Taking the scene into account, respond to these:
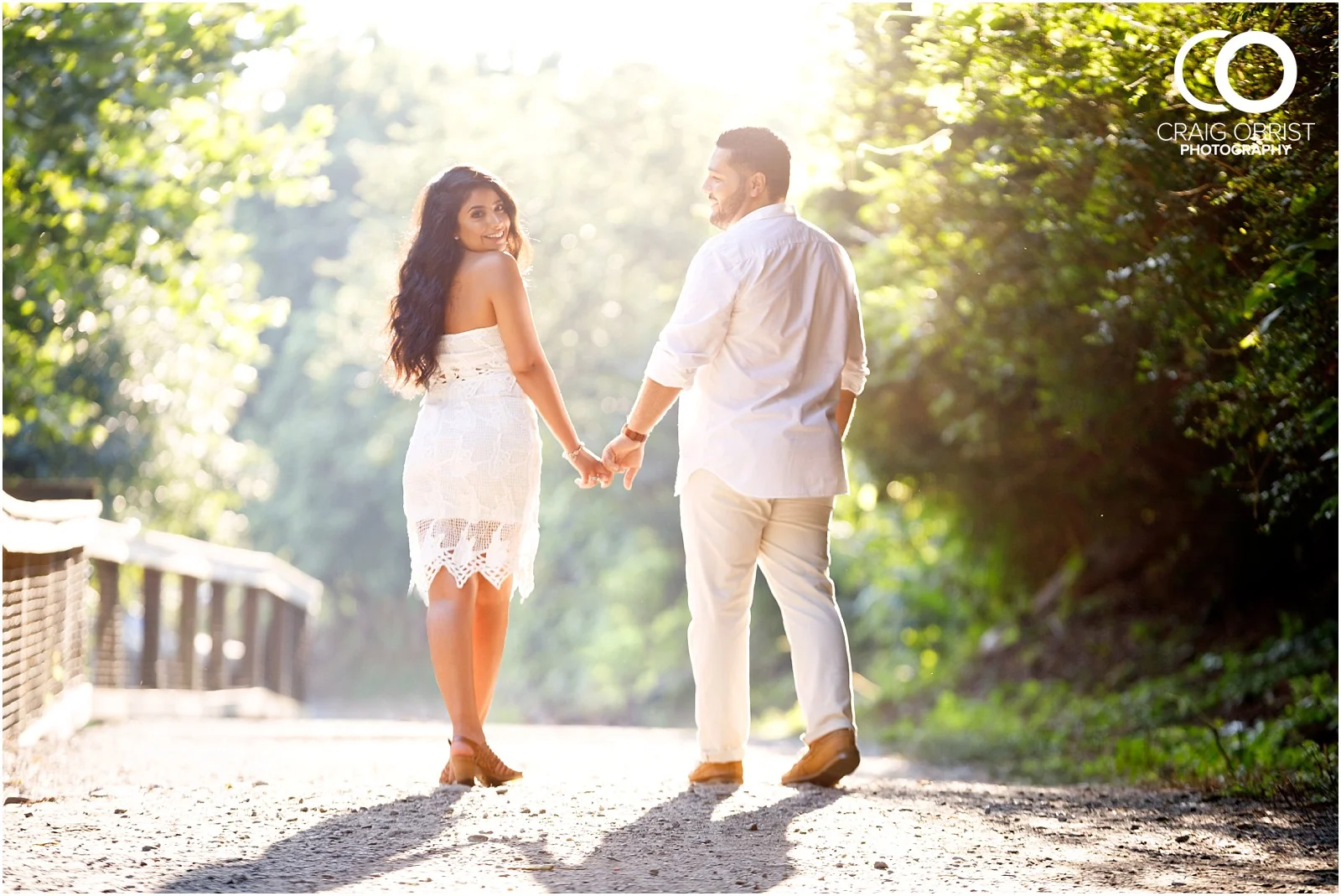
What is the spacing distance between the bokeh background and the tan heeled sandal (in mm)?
1546

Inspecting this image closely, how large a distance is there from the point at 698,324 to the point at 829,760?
4.80 feet

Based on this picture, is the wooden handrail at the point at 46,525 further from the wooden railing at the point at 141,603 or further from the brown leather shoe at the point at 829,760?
Answer: the brown leather shoe at the point at 829,760

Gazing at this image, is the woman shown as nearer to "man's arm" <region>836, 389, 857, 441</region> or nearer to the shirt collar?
the shirt collar

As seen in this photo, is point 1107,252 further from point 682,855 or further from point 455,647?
point 682,855

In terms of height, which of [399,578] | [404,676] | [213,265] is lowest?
[404,676]

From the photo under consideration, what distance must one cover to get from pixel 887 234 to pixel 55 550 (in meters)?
5.45

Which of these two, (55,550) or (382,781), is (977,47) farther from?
(55,550)

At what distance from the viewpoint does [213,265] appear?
40.1 ft

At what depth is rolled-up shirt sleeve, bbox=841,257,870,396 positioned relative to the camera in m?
5.22

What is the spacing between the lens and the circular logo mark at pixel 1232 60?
15.4 ft

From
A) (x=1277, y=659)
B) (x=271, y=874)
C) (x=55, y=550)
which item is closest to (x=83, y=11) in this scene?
(x=55, y=550)

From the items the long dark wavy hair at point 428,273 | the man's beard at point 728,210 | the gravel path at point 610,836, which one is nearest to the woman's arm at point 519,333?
the long dark wavy hair at point 428,273

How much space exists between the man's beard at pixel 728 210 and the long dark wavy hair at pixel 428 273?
2.27 feet

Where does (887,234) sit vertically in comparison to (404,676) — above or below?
above
